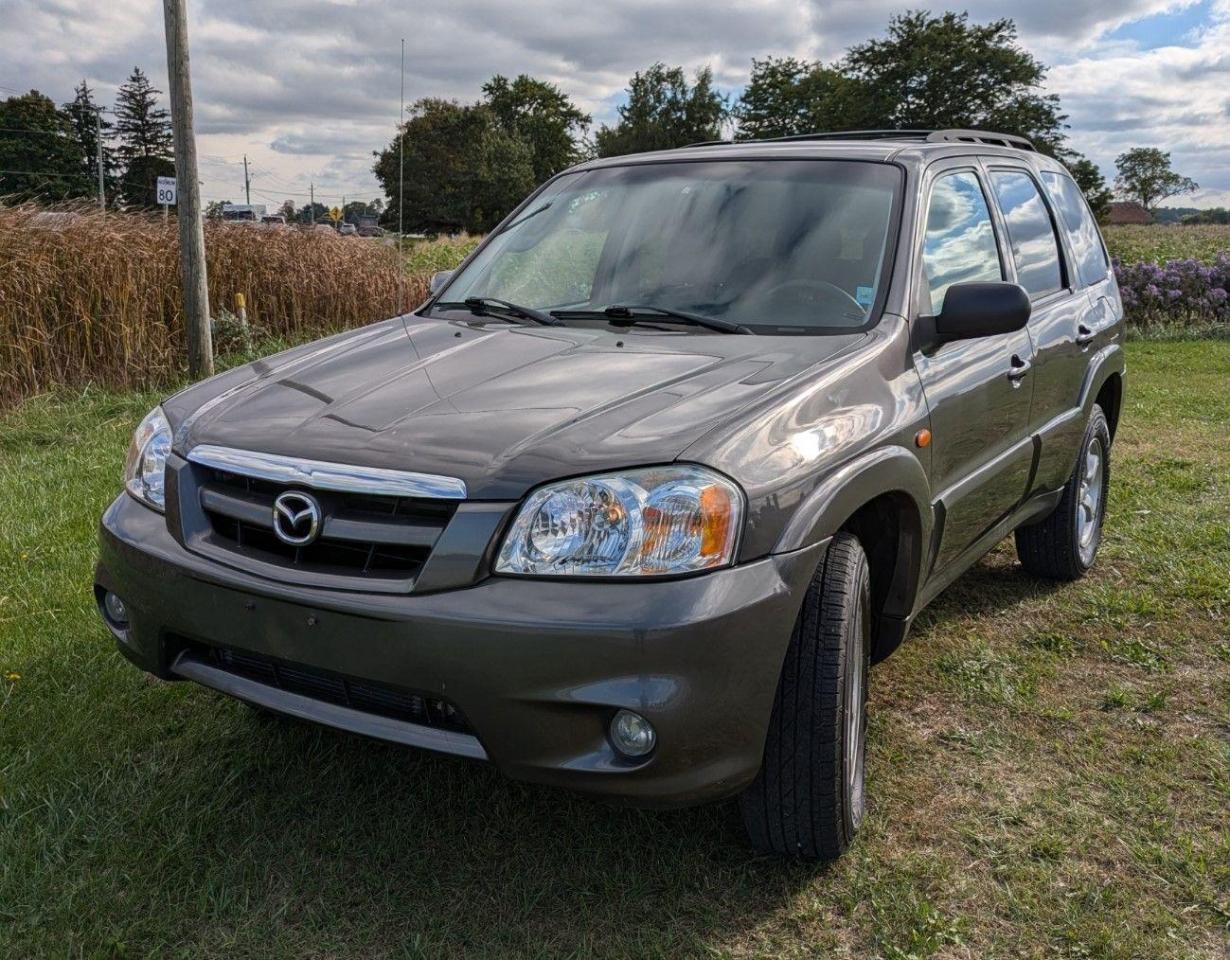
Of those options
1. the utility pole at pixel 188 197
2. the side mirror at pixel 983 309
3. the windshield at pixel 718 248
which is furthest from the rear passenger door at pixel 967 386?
the utility pole at pixel 188 197

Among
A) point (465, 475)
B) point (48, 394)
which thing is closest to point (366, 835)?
point (465, 475)

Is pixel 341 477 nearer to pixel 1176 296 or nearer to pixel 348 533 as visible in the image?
pixel 348 533

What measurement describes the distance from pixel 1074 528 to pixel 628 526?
302 centimetres

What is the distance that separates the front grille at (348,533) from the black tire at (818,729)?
0.81m

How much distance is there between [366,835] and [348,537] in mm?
924

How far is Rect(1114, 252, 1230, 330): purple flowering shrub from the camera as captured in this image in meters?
15.5

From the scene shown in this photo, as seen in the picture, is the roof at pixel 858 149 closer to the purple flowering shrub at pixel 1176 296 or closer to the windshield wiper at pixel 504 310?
the windshield wiper at pixel 504 310

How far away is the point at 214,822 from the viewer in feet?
9.19

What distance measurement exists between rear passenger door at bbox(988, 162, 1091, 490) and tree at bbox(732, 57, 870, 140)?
56.9 m

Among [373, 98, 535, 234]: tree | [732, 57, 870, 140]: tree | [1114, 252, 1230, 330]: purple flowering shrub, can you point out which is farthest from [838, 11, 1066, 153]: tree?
[1114, 252, 1230, 330]: purple flowering shrub

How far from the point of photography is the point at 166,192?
34.3 feet

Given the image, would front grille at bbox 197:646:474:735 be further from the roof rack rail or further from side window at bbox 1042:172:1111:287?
side window at bbox 1042:172:1111:287

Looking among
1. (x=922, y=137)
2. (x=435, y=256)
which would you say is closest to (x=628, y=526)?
(x=922, y=137)

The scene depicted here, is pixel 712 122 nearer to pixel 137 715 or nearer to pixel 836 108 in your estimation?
pixel 836 108
